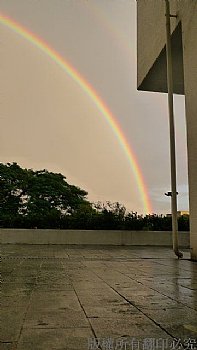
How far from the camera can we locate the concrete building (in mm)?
5898

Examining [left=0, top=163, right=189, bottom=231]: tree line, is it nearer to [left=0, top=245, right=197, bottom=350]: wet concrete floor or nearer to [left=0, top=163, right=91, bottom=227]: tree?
[left=0, top=163, right=91, bottom=227]: tree

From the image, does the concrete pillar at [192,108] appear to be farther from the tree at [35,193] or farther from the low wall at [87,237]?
the tree at [35,193]

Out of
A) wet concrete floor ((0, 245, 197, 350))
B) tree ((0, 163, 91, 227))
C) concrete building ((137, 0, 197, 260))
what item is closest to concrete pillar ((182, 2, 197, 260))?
concrete building ((137, 0, 197, 260))

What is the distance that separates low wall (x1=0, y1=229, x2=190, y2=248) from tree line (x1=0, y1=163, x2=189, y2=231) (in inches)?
15.4

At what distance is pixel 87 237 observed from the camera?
38.4ft

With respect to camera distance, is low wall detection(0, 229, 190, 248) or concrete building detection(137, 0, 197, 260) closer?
concrete building detection(137, 0, 197, 260)

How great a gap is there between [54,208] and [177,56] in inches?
535

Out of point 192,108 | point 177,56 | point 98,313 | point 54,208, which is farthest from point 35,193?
point 98,313

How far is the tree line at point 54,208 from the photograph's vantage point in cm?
1207

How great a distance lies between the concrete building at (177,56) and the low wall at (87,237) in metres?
4.95

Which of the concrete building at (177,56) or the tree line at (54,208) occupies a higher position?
the concrete building at (177,56)

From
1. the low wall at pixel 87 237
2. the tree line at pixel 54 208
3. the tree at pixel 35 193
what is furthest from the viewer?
the tree at pixel 35 193

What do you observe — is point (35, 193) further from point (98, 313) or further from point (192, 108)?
point (98, 313)

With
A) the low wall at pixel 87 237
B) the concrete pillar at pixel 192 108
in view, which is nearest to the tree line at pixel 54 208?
the low wall at pixel 87 237
